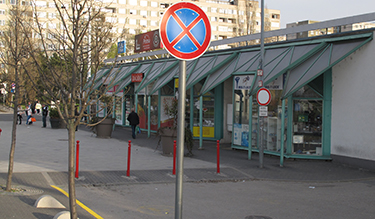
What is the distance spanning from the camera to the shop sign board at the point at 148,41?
26.4 metres

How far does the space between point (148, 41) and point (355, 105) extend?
15.8m

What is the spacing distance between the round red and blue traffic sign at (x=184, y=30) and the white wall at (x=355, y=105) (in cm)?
1102

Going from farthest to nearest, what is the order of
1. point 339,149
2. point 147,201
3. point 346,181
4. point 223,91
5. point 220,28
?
point 220,28
point 223,91
point 339,149
point 346,181
point 147,201

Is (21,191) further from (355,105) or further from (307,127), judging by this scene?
(355,105)

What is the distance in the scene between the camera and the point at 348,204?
369 inches

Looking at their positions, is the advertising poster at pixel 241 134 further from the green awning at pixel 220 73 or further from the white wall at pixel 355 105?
the white wall at pixel 355 105

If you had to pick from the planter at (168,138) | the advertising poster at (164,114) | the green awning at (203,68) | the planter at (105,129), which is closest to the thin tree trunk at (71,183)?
the planter at (168,138)

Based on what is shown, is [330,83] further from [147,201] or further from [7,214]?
[7,214]

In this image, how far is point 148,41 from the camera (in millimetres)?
27328

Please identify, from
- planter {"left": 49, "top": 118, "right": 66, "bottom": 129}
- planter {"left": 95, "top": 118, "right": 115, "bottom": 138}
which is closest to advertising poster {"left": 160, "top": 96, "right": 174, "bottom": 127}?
planter {"left": 95, "top": 118, "right": 115, "bottom": 138}

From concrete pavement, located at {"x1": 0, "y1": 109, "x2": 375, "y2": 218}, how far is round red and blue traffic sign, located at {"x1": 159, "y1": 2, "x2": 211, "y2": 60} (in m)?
4.29

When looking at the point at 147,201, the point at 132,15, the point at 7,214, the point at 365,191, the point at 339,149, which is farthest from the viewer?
the point at 132,15

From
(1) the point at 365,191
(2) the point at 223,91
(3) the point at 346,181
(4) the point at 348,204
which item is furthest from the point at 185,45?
(2) the point at 223,91

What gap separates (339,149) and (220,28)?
246 ft
